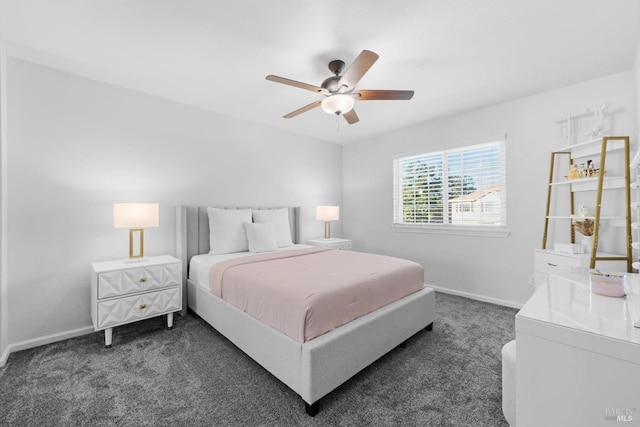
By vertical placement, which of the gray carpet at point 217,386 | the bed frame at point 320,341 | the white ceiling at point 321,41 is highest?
the white ceiling at point 321,41

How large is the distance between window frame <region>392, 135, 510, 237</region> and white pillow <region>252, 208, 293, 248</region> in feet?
5.83

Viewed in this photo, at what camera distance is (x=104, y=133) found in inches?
107

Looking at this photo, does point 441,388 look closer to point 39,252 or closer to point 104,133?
point 39,252

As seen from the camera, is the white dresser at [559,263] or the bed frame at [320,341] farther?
the white dresser at [559,263]

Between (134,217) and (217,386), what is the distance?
1.68m

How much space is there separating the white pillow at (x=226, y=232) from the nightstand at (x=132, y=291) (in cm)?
55

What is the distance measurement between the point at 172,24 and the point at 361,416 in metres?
2.81

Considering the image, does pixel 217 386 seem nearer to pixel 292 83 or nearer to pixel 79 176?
pixel 292 83

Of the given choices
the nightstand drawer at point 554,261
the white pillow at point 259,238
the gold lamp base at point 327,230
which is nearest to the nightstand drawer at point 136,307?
the white pillow at point 259,238

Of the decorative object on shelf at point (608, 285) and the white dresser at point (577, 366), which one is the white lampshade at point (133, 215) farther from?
the decorative object on shelf at point (608, 285)

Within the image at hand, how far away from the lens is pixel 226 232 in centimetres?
323

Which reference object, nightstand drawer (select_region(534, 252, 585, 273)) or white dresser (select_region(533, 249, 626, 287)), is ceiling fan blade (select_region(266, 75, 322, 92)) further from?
nightstand drawer (select_region(534, 252, 585, 273))

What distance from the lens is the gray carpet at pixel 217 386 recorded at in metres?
1.52

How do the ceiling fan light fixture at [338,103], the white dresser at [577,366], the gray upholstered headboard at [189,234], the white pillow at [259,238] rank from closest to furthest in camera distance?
the white dresser at [577,366]
the ceiling fan light fixture at [338,103]
the gray upholstered headboard at [189,234]
the white pillow at [259,238]
